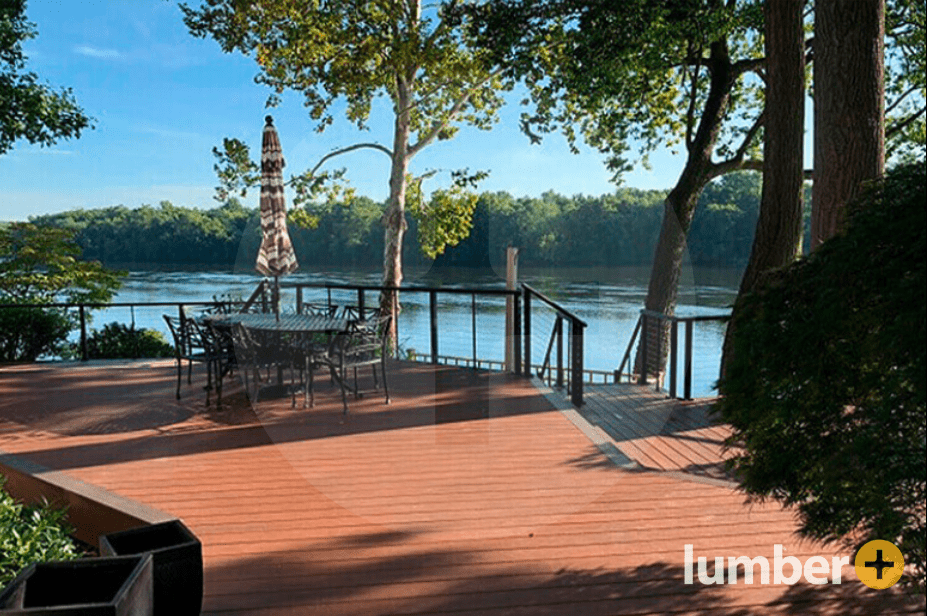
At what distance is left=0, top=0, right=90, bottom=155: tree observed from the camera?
9859mm

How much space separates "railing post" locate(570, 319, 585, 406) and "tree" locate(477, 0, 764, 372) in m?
2.17

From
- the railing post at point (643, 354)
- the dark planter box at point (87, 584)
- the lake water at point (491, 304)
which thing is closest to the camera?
the dark planter box at point (87, 584)

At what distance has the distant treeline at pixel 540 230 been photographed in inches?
438

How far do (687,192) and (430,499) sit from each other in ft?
32.0

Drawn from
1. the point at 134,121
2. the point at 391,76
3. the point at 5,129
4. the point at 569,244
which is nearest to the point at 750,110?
the point at 569,244

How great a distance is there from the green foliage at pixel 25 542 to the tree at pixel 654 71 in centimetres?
628

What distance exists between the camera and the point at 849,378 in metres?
1.68

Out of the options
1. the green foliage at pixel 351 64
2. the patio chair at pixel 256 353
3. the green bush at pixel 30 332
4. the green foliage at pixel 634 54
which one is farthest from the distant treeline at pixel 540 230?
the green bush at pixel 30 332

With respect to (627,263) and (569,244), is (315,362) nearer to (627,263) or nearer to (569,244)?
(569,244)

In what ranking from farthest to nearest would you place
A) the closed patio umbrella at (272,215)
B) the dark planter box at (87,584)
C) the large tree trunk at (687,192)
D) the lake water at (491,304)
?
the lake water at (491,304) → the large tree trunk at (687,192) → the closed patio umbrella at (272,215) → the dark planter box at (87,584)

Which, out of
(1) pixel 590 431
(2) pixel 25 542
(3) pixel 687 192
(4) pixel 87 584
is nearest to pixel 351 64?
(3) pixel 687 192

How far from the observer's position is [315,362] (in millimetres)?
5598

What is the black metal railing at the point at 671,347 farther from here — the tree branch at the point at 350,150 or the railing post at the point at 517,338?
the tree branch at the point at 350,150

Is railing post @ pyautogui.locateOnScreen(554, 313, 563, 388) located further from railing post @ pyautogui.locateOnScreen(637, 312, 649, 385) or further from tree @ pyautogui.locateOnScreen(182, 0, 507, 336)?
tree @ pyautogui.locateOnScreen(182, 0, 507, 336)
